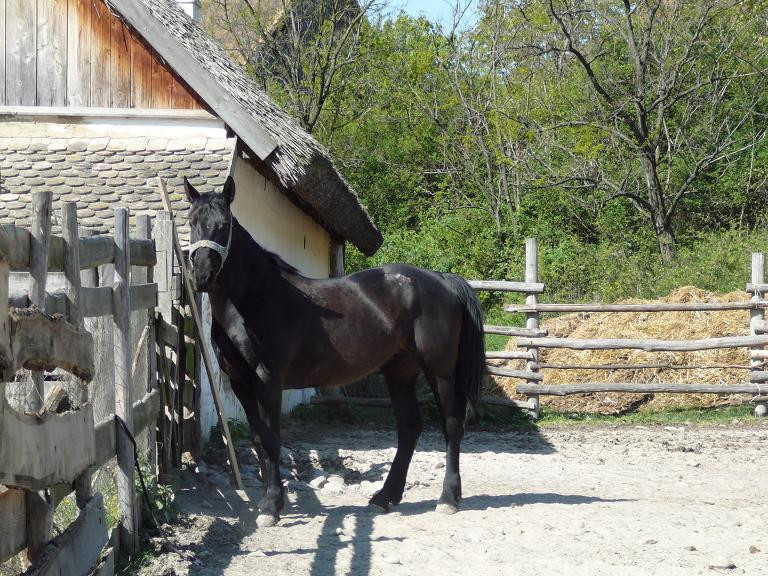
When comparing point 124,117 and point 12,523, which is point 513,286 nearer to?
point 124,117

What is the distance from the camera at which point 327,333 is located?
643cm

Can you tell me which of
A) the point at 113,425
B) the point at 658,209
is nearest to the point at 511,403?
the point at 113,425

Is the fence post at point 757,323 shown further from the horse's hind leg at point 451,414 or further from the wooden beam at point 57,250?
the wooden beam at point 57,250

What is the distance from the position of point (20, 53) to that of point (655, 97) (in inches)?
509

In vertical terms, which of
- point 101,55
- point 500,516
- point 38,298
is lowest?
point 500,516

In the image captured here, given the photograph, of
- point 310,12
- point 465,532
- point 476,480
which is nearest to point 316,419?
point 476,480

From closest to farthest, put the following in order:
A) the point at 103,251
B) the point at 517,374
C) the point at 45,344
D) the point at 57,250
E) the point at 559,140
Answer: the point at 45,344
the point at 57,250
the point at 103,251
the point at 517,374
the point at 559,140

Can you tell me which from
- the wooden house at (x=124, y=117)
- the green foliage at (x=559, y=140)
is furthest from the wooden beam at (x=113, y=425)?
the green foliage at (x=559, y=140)

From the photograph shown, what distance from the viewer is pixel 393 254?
20.8 m

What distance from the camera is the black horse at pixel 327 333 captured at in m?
5.97

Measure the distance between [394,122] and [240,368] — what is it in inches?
725

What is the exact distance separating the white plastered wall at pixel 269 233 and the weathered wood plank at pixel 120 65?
52.6 inches

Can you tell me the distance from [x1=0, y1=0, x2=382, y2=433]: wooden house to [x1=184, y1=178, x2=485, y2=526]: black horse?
2.03 metres

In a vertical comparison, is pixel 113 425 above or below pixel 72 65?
below
